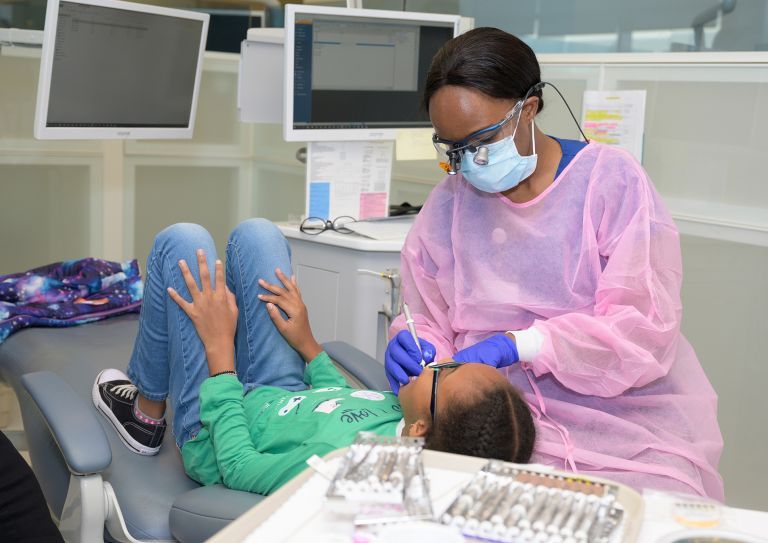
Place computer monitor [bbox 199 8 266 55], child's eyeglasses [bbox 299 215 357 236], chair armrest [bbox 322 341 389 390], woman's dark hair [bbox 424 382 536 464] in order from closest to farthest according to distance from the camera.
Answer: woman's dark hair [bbox 424 382 536 464] → chair armrest [bbox 322 341 389 390] → child's eyeglasses [bbox 299 215 357 236] → computer monitor [bbox 199 8 266 55]

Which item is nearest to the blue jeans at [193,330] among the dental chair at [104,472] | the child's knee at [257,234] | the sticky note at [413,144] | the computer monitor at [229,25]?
the child's knee at [257,234]

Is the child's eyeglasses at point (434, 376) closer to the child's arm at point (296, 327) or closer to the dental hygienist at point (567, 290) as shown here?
the dental hygienist at point (567, 290)

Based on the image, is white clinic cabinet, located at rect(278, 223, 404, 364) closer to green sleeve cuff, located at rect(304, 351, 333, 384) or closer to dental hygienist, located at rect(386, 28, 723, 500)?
green sleeve cuff, located at rect(304, 351, 333, 384)

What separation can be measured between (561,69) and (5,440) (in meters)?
1.70

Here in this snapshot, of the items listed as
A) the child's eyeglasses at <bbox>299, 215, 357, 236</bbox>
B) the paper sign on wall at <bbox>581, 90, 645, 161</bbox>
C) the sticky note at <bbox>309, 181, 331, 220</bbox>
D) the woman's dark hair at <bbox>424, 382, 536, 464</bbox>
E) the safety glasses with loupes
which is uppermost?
the paper sign on wall at <bbox>581, 90, 645, 161</bbox>

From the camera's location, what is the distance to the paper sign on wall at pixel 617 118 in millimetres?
2088

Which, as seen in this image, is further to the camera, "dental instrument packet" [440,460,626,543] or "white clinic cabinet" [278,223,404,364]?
"white clinic cabinet" [278,223,404,364]

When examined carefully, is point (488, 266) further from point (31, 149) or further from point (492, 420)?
point (31, 149)

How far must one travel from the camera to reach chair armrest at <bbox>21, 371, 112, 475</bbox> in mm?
1351

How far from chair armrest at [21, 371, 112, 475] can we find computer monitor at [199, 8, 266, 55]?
228 cm

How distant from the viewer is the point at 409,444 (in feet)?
2.68

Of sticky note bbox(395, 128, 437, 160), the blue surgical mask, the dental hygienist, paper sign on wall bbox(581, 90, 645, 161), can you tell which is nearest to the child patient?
the dental hygienist

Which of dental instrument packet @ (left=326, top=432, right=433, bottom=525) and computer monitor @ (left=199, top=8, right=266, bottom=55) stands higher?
computer monitor @ (left=199, top=8, right=266, bottom=55)

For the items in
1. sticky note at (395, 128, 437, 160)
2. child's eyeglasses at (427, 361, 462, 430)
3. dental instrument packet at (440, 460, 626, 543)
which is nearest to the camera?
dental instrument packet at (440, 460, 626, 543)
